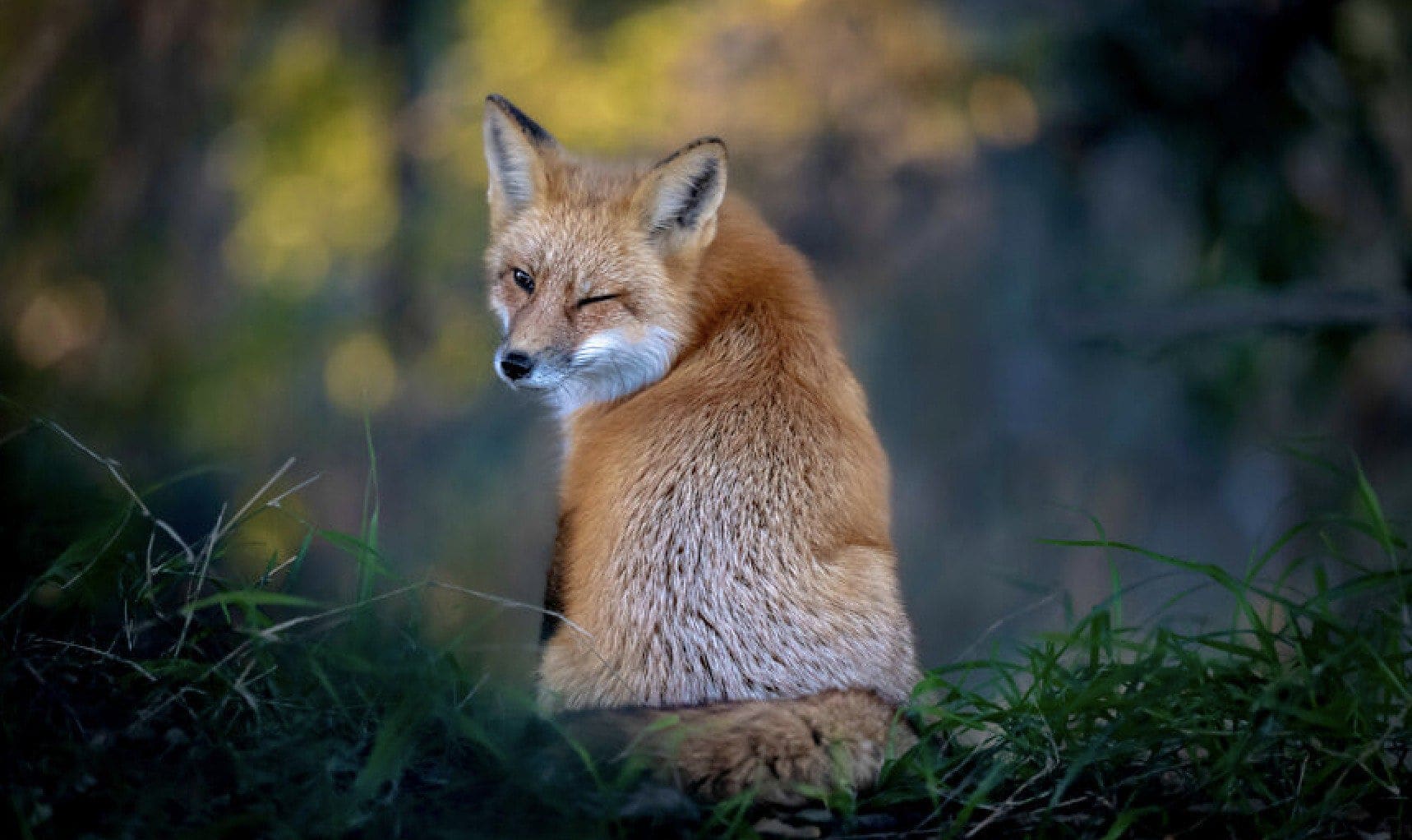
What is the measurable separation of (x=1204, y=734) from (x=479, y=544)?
593 cm

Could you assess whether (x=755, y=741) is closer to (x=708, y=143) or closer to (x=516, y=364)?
(x=516, y=364)

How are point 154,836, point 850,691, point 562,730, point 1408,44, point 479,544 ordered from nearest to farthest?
point 154,836
point 562,730
point 850,691
point 1408,44
point 479,544

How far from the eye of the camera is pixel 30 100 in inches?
337

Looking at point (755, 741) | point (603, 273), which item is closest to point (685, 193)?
point (603, 273)

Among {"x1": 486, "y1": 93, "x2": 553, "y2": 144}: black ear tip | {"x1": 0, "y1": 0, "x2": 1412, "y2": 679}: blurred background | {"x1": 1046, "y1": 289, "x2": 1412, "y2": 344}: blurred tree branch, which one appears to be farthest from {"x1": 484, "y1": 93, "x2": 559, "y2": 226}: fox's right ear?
{"x1": 0, "y1": 0, "x2": 1412, "y2": 679}: blurred background

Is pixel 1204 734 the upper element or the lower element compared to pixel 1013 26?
lower

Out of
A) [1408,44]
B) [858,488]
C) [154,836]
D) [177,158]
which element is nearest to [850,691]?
[858,488]

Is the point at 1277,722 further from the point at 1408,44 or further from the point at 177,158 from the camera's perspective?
the point at 177,158

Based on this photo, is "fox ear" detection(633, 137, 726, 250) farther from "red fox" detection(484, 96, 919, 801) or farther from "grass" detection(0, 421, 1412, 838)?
"grass" detection(0, 421, 1412, 838)

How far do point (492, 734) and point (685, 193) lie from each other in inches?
67.4

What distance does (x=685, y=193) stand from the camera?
361 cm

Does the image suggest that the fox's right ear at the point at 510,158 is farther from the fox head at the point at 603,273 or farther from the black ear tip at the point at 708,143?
the black ear tip at the point at 708,143

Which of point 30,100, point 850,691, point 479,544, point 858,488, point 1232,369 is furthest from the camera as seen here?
point 30,100

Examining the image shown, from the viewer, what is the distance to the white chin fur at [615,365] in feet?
11.5
